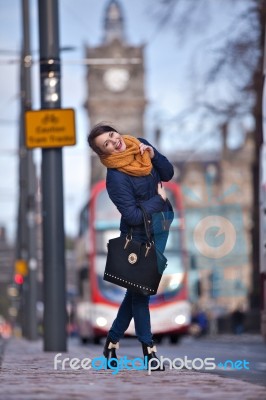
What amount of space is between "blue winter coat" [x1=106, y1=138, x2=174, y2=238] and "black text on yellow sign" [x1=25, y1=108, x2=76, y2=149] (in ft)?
19.1

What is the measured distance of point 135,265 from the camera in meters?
9.20

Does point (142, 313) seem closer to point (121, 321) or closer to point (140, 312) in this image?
point (140, 312)

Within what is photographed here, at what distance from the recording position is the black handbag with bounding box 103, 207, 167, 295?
920 centimetres

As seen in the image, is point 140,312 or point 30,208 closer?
point 140,312

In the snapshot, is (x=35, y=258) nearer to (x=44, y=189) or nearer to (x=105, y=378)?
(x=44, y=189)

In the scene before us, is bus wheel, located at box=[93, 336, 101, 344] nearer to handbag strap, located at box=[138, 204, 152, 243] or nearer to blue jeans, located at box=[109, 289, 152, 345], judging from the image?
blue jeans, located at box=[109, 289, 152, 345]

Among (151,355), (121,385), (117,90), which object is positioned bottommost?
(121,385)

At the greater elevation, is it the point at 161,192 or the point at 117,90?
the point at 117,90

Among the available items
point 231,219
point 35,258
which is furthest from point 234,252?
point 35,258

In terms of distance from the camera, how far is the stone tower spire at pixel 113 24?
163250 millimetres

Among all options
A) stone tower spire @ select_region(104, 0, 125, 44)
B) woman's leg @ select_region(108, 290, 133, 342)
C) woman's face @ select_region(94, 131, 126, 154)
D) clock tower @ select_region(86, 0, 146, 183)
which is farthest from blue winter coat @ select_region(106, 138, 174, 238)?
stone tower spire @ select_region(104, 0, 125, 44)

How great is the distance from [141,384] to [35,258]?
26.9m

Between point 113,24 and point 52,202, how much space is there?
15326 centimetres

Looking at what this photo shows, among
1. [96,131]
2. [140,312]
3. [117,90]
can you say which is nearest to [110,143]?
[96,131]
